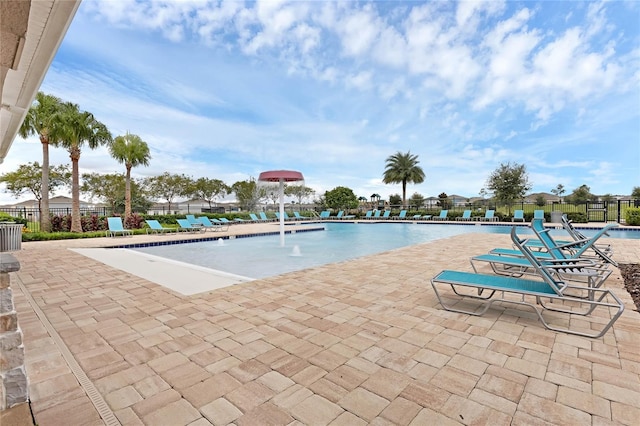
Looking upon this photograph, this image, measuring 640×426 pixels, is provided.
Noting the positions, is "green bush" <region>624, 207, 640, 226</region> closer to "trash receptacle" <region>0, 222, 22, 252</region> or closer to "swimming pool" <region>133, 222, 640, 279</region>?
"swimming pool" <region>133, 222, 640, 279</region>

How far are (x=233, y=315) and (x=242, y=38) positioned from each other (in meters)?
14.0

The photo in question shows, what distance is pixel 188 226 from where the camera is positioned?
45.4ft

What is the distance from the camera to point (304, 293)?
3961 mm

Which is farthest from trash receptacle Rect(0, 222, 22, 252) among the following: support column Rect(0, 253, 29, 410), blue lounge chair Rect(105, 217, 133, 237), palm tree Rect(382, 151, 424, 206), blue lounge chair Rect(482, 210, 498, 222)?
palm tree Rect(382, 151, 424, 206)

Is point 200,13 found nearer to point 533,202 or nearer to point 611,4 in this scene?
point 611,4

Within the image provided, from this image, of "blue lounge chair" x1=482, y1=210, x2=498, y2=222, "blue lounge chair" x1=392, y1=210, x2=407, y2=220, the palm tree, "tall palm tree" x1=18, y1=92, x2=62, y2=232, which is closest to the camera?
"tall palm tree" x1=18, y1=92, x2=62, y2=232

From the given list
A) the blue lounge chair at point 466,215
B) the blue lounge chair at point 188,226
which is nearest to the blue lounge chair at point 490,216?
the blue lounge chair at point 466,215

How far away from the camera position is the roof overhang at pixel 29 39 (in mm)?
1458

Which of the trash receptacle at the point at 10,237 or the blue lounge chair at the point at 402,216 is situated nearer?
the trash receptacle at the point at 10,237

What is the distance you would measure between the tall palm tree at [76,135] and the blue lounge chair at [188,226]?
371cm

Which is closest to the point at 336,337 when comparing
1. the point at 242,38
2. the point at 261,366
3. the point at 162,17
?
the point at 261,366

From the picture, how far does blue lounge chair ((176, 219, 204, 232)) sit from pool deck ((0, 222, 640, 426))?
10021 mm

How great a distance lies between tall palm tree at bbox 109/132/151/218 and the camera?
1597 cm

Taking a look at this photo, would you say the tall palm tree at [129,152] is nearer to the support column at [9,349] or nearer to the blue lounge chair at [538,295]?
the support column at [9,349]
